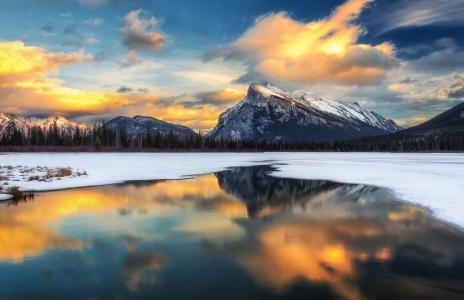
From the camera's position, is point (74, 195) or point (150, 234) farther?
point (74, 195)

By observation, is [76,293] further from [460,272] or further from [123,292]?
[460,272]

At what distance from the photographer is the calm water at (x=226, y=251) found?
9.77 m

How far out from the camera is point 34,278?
10.5m

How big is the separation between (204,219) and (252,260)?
6900mm

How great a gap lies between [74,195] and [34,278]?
1694 cm

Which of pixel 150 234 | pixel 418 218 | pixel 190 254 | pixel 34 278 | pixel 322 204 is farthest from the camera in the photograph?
pixel 322 204

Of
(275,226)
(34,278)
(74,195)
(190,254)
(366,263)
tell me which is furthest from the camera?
(74,195)

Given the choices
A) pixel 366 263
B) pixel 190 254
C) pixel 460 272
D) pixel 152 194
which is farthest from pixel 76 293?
pixel 152 194

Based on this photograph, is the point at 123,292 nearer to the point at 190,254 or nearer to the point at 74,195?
the point at 190,254

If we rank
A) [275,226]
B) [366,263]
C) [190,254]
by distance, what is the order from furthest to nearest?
[275,226]
[190,254]
[366,263]

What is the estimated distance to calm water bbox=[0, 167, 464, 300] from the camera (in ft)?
32.0

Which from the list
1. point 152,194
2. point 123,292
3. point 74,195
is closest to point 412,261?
point 123,292

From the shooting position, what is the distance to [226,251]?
1325cm

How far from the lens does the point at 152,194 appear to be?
2770 centimetres
